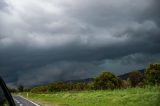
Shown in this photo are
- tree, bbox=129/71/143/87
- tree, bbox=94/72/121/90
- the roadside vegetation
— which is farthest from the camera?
tree, bbox=129/71/143/87

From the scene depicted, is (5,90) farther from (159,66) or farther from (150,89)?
(159,66)

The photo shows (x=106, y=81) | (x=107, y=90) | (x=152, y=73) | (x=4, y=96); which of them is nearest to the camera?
(x=4, y=96)

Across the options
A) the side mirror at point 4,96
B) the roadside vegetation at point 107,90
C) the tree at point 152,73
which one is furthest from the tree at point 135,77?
the side mirror at point 4,96

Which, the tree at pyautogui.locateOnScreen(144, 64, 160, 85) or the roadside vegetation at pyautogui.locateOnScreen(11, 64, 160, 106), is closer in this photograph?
the roadside vegetation at pyautogui.locateOnScreen(11, 64, 160, 106)

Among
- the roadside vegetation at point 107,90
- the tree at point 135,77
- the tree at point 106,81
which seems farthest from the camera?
the tree at point 135,77

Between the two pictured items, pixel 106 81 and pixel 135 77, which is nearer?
pixel 106 81

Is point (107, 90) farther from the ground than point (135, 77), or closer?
closer

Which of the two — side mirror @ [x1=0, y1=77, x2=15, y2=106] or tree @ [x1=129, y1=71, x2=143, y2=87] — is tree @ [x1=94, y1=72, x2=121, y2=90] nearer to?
tree @ [x1=129, y1=71, x2=143, y2=87]

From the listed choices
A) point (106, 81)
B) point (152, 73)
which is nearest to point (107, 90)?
point (152, 73)

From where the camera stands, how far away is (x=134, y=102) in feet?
91.2

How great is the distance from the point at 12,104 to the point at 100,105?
2238 centimetres

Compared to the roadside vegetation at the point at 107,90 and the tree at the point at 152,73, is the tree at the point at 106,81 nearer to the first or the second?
the roadside vegetation at the point at 107,90

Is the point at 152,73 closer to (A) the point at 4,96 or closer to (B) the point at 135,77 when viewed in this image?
(B) the point at 135,77

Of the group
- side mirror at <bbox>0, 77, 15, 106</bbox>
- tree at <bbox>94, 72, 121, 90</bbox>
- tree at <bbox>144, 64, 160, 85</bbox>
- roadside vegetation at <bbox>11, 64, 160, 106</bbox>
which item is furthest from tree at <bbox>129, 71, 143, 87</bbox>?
side mirror at <bbox>0, 77, 15, 106</bbox>
